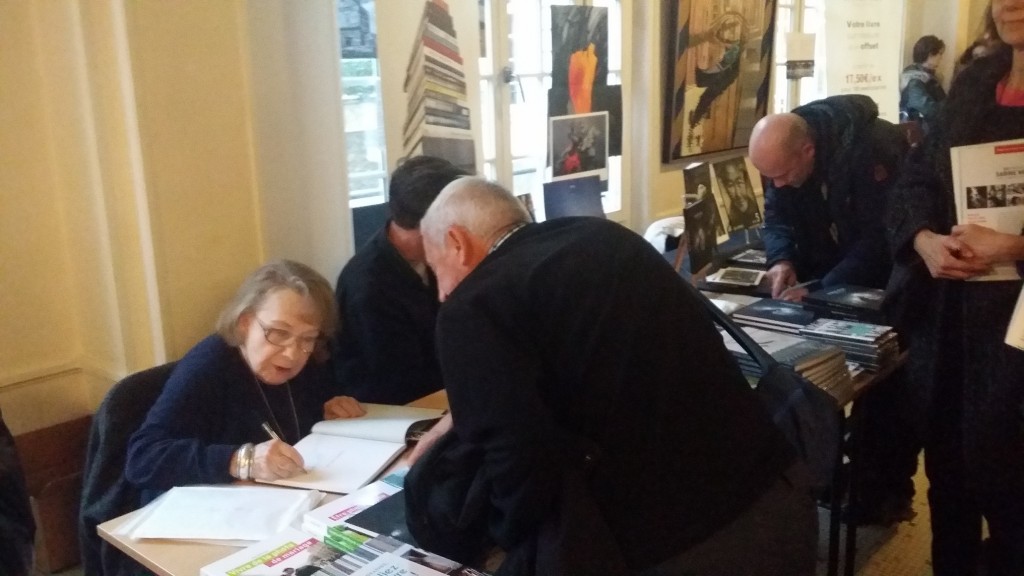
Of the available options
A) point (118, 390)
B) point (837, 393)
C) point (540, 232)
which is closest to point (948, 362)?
point (837, 393)

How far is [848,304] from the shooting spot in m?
2.42

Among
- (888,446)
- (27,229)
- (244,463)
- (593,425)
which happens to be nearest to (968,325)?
(888,446)

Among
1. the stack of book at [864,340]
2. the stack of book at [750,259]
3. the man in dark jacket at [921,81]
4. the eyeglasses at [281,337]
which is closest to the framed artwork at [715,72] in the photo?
the stack of book at [750,259]

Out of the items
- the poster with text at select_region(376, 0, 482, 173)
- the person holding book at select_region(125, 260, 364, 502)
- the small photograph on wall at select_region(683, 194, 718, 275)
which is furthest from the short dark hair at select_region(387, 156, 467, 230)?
the small photograph on wall at select_region(683, 194, 718, 275)

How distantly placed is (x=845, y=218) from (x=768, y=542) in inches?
70.1

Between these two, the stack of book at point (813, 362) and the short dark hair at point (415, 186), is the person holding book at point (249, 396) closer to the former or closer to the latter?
the short dark hair at point (415, 186)

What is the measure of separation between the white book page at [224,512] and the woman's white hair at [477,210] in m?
0.55

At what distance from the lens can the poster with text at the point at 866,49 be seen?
539cm

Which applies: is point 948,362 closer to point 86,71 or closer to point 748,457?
point 748,457

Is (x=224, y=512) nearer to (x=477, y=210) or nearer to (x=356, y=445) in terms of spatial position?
(x=356, y=445)

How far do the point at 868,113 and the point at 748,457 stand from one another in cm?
195

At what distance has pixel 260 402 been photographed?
6.17ft

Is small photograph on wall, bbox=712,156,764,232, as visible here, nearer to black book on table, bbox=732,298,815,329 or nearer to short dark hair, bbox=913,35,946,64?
black book on table, bbox=732,298,815,329

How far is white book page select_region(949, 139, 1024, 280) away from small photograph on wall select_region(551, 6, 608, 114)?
5.67 ft
